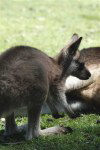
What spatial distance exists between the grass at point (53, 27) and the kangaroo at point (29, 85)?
375 millimetres

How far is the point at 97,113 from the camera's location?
26.6 ft

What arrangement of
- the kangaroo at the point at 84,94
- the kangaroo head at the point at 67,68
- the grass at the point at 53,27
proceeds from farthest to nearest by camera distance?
the kangaroo at the point at 84,94
the grass at the point at 53,27
the kangaroo head at the point at 67,68

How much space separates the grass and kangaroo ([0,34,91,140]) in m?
0.38

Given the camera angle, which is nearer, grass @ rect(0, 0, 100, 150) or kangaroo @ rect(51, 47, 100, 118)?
grass @ rect(0, 0, 100, 150)

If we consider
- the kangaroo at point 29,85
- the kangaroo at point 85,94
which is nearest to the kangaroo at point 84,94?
the kangaroo at point 85,94

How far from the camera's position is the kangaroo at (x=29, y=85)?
6387 millimetres

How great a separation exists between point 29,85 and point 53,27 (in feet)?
29.3

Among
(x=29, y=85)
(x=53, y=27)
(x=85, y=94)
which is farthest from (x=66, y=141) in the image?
(x=53, y=27)

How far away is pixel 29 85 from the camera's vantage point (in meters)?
6.53

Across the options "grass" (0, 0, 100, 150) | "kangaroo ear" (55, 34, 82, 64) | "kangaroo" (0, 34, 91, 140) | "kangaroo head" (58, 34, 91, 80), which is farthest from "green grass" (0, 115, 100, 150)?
"kangaroo ear" (55, 34, 82, 64)

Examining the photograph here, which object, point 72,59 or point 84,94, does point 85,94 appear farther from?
point 72,59

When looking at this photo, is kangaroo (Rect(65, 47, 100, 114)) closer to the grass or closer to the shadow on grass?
the grass

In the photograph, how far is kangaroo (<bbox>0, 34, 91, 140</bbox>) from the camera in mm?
6387

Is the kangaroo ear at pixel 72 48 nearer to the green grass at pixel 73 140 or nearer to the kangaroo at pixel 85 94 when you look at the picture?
the kangaroo at pixel 85 94
